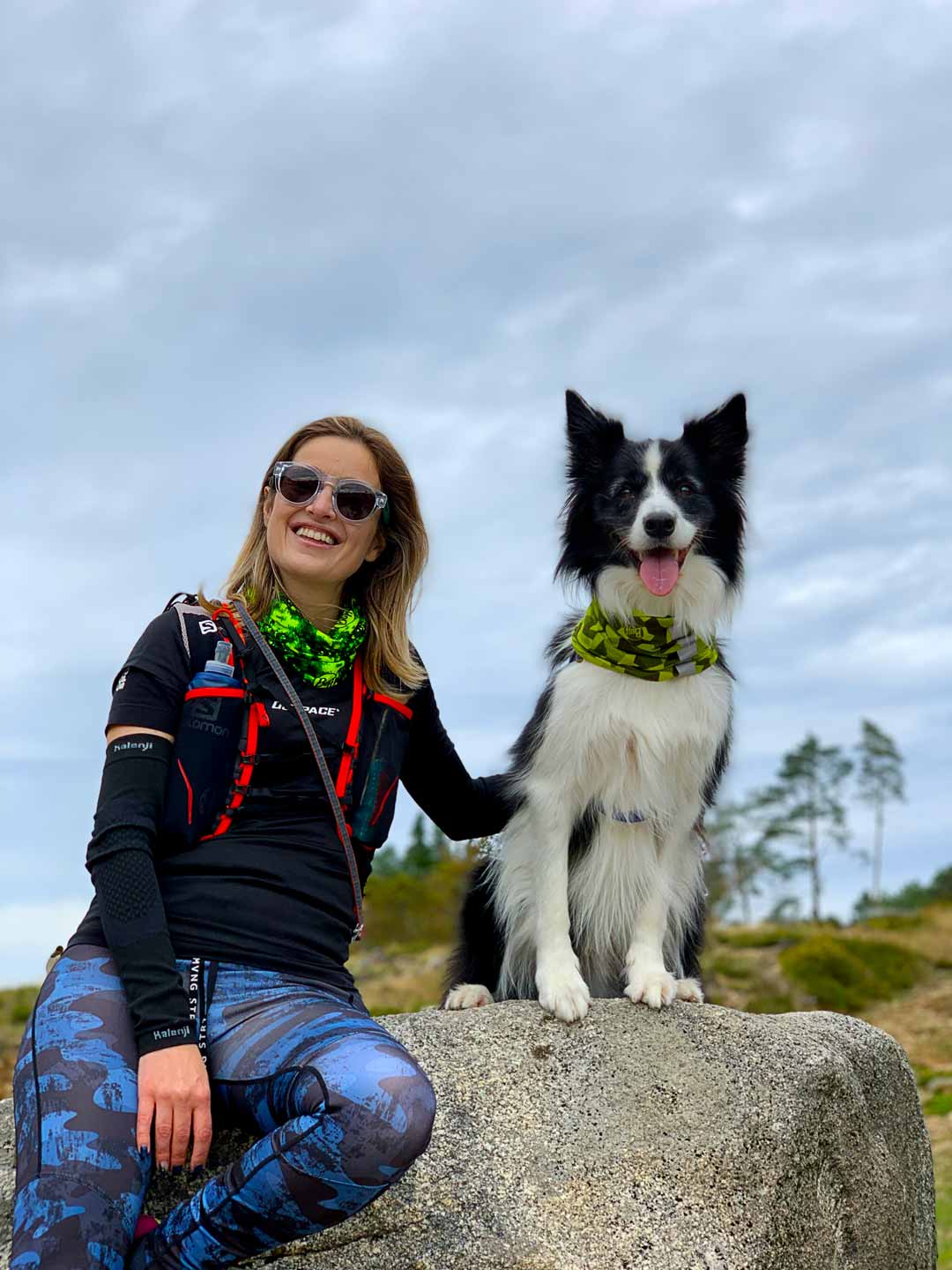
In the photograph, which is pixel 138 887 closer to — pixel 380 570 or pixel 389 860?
pixel 380 570

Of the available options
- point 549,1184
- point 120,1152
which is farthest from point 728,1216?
point 120,1152

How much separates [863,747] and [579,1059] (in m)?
44.0

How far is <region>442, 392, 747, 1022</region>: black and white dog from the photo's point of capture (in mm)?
4020

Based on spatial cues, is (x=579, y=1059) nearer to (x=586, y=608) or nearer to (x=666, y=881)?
(x=666, y=881)

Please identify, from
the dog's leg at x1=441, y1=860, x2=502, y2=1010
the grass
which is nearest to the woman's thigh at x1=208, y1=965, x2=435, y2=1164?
the dog's leg at x1=441, y1=860, x2=502, y2=1010

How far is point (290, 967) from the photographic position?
2967 millimetres

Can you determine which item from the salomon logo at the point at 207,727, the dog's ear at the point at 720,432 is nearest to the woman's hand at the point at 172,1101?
the salomon logo at the point at 207,727

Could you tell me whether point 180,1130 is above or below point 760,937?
below

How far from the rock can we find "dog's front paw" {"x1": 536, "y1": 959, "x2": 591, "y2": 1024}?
1.5 inches

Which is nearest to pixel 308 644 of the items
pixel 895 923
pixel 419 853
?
pixel 895 923

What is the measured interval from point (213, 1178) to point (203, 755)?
1003 millimetres

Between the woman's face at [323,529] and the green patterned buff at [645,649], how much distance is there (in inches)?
38.9

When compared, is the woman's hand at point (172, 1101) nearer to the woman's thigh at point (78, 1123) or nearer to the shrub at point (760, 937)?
the woman's thigh at point (78, 1123)

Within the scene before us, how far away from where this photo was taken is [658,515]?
13.1 ft
